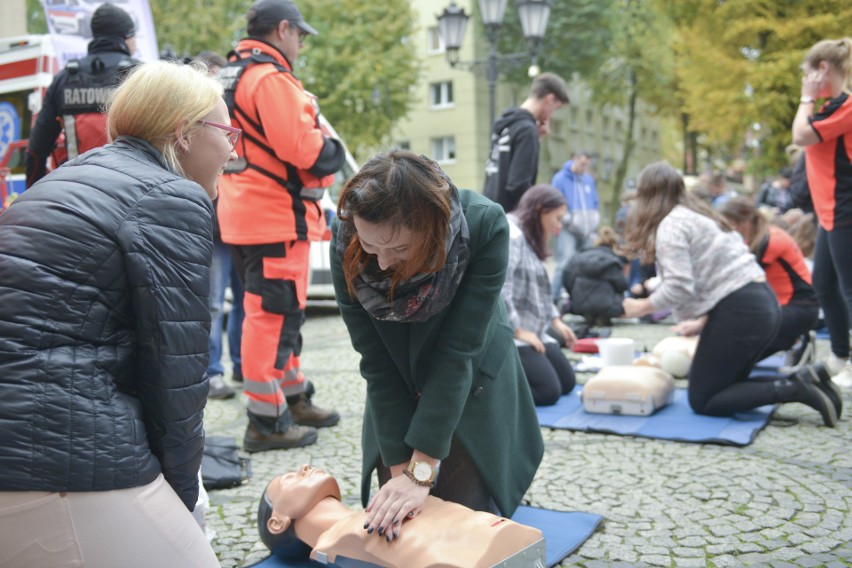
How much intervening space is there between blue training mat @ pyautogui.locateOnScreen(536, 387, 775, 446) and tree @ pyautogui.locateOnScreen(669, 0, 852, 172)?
535 inches

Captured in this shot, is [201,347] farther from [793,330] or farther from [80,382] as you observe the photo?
[793,330]

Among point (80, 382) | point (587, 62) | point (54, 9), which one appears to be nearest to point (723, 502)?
point (80, 382)

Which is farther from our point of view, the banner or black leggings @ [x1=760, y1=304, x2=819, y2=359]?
the banner

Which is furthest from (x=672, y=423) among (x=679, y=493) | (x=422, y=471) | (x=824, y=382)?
(x=422, y=471)

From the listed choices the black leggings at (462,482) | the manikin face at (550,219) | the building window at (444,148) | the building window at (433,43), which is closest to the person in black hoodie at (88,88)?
the black leggings at (462,482)

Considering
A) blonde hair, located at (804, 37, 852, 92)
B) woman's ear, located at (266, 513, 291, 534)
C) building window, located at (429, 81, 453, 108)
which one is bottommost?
woman's ear, located at (266, 513, 291, 534)

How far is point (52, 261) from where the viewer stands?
1660 millimetres

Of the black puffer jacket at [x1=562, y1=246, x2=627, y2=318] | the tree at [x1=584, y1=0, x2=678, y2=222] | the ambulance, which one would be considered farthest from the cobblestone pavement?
the tree at [x1=584, y1=0, x2=678, y2=222]

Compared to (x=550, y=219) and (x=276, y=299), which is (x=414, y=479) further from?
(x=550, y=219)

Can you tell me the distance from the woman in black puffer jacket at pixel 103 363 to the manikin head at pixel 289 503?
2.84ft

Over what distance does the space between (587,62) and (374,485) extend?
26117mm

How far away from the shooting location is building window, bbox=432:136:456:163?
34062 mm

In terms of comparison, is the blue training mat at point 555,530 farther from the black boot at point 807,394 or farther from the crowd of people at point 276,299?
the black boot at point 807,394

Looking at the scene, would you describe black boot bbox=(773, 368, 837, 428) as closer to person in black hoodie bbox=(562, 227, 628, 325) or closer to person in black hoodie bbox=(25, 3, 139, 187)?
person in black hoodie bbox=(562, 227, 628, 325)
